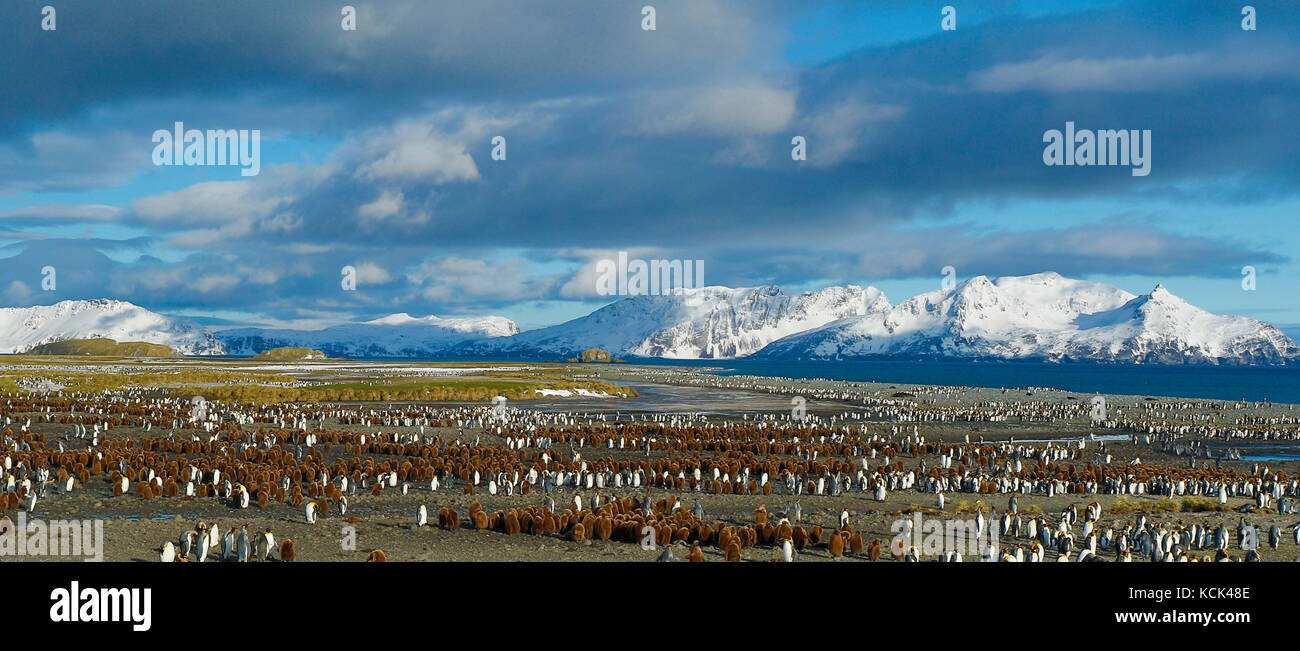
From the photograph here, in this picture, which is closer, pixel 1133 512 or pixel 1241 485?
pixel 1133 512

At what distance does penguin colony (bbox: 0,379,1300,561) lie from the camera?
1702 cm

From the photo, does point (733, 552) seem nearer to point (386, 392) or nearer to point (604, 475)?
point (604, 475)

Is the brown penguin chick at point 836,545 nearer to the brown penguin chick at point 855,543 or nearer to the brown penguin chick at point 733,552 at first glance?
the brown penguin chick at point 855,543

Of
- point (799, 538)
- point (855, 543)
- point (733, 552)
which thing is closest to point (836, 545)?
point (855, 543)

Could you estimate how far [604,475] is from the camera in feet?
86.0

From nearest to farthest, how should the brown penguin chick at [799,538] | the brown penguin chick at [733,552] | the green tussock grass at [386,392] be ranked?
the brown penguin chick at [733,552], the brown penguin chick at [799,538], the green tussock grass at [386,392]

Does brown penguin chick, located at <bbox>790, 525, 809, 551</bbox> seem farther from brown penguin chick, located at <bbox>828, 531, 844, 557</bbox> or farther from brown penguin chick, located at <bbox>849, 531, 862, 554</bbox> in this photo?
brown penguin chick, located at <bbox>849, 531, 862, 554</bbox>

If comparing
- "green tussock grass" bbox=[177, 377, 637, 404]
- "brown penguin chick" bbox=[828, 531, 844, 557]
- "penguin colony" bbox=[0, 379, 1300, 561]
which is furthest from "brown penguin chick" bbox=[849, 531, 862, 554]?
"green tussock grass" bbox=[177, 377, 637, 404]

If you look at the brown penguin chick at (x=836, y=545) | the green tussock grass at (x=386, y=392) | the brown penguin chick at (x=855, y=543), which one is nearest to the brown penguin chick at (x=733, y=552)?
the brown penguin chick at (x=836, y=545)

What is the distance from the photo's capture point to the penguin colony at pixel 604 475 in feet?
55.8

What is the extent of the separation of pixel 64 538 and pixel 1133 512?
2435 centimetres

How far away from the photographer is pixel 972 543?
17391mm
